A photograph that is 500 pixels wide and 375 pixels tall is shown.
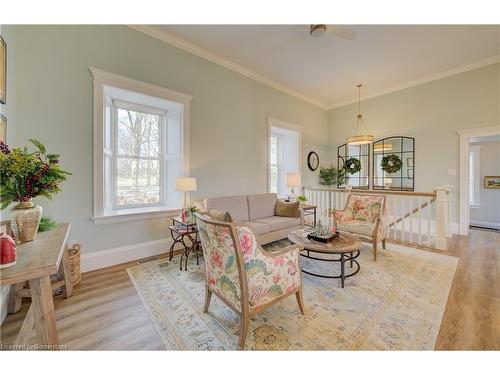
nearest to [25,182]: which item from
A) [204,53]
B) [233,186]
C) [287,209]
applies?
[233,186]

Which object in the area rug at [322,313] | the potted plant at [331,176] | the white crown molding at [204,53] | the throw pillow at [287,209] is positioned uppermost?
the white crown molding at [204,53]

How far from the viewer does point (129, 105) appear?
11.2 feet

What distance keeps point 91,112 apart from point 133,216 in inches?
58.1

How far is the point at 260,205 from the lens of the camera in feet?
13.5

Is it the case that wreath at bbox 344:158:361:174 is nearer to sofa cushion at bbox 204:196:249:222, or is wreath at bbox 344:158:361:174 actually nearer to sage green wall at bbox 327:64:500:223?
sage green wall at bbox 327:64:500:223

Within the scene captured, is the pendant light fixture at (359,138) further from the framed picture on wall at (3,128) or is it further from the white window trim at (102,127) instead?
the framed picture on wall at (3,128)

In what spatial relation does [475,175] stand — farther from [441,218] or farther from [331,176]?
[441,218]

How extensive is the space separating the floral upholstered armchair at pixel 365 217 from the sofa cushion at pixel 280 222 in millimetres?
737

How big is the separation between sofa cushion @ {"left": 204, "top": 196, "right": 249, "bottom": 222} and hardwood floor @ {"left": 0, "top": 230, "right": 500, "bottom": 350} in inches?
59.1

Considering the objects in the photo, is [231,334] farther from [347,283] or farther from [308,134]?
[308,134]

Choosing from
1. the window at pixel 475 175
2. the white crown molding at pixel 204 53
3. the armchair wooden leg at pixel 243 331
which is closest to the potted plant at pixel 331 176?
the white crown molding at pixel 204 53

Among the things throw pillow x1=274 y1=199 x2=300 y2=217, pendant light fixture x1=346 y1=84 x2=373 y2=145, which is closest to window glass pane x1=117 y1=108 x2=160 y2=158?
throw pillow x1=274 y1=199 x2=300 y2=217

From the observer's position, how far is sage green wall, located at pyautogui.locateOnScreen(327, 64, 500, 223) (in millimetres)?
4186

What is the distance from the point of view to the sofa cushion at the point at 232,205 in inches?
137
